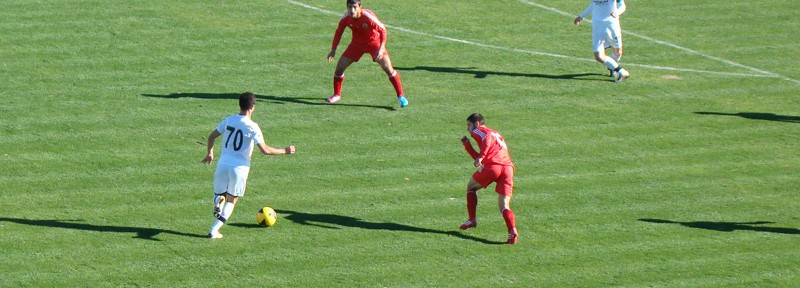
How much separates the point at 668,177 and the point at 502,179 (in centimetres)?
379

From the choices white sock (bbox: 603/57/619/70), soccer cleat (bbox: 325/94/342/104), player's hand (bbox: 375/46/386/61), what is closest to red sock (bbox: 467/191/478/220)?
player's hand (bbox: 375/46/386/61)

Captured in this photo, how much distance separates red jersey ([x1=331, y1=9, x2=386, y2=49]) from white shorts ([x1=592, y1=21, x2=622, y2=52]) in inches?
185

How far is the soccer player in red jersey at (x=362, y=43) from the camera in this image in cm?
2038

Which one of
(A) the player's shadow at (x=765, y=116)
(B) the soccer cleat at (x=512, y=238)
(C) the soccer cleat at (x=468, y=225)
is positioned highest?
(A) the player's shadow at (x=765, y=116)

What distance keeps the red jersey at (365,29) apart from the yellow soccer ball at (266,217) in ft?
17.1

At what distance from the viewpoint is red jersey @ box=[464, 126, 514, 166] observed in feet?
50.6

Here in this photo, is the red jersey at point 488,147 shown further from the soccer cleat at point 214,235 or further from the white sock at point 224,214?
the soccer cleat at point 214,235

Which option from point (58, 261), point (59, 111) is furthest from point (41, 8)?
point (58, 261)

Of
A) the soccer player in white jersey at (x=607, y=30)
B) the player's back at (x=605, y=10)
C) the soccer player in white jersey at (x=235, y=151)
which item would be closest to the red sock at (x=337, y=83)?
the soccer player in white jersey at (x=607, y=30)

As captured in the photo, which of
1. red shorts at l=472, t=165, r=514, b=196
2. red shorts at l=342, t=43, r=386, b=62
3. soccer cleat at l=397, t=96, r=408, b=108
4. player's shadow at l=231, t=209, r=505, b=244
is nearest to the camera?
red shorts at l=472, t=165, r=514, b=196

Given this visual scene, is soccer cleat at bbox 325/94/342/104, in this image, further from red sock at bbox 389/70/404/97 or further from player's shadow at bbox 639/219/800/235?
player's shadow at bbox 639/219/800/235

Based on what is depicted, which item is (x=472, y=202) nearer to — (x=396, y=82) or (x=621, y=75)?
(x=396, y=82)

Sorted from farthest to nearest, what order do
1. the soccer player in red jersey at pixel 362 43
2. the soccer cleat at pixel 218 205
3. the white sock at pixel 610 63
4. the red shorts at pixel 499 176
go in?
the white sock at pixel 610 63 < the soccer player in red jersey at pixel 362 43 < the red shorts at pixel 499 176 < the soccer cleat at pixel 218 205

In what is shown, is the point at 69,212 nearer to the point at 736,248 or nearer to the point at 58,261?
the point at 58,261
